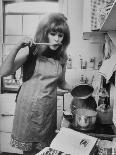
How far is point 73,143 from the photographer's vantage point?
4.38 ft

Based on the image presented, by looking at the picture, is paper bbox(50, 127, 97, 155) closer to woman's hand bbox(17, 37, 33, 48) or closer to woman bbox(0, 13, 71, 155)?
woman bbox(0, 13, 71, 155)

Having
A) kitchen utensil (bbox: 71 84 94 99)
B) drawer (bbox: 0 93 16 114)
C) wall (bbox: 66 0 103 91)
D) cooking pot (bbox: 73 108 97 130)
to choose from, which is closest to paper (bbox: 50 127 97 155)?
cooking pot (bbox: 73 108 97 130)

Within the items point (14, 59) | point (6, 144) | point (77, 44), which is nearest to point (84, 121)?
point (14, 59)

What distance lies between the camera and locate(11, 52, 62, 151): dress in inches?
83.7

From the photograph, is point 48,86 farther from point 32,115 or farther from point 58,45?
point 58,45

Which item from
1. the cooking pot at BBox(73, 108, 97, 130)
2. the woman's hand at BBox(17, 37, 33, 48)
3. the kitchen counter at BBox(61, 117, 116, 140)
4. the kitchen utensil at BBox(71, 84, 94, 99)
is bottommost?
the kitchen counter at BBox(61, 117, 116, 140)

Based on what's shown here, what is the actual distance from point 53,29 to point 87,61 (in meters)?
0.87

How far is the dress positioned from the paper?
702mm

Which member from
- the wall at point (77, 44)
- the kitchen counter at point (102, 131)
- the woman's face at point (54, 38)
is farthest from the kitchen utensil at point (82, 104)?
the wall at point (77, 44)

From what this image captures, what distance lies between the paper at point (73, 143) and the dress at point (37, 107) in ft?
2.30

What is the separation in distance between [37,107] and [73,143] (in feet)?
2.69

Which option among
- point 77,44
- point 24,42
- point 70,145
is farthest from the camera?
point 77,44

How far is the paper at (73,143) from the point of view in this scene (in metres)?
1.27

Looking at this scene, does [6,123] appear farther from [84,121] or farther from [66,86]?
[84,121]
